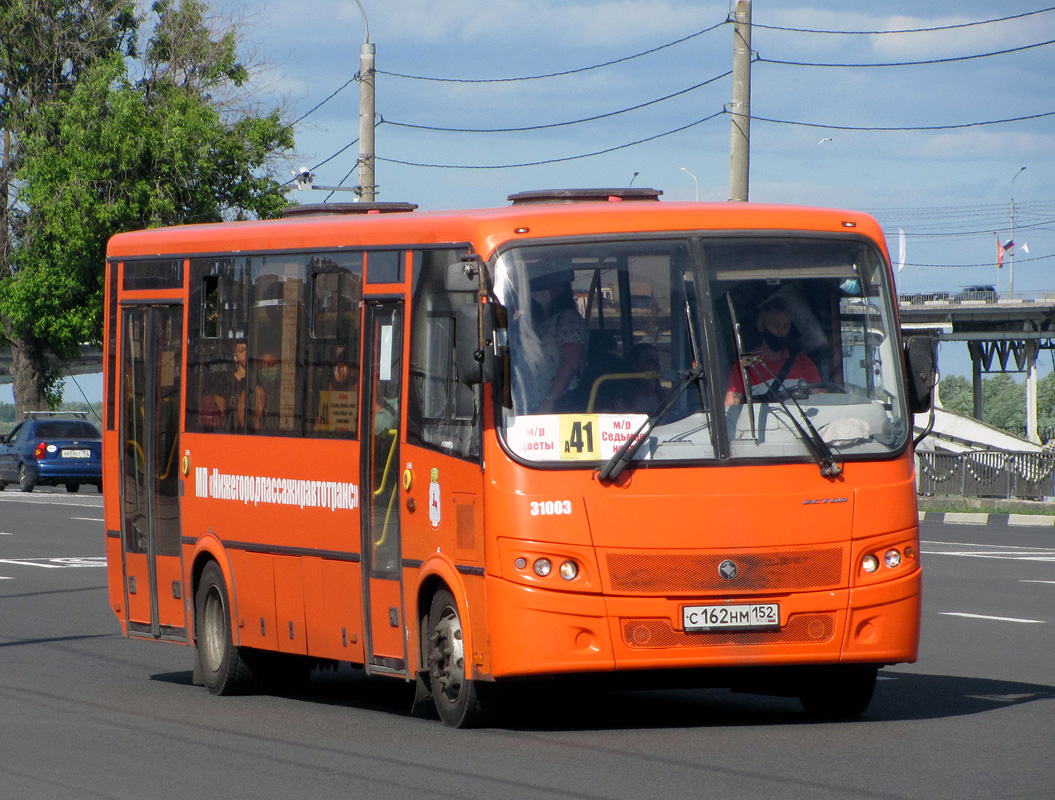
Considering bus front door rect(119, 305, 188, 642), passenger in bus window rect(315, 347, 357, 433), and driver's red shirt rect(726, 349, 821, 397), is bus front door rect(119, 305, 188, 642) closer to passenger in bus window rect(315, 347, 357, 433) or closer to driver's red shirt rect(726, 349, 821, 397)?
passenger in bus window rect(315, 347, 357, 433)

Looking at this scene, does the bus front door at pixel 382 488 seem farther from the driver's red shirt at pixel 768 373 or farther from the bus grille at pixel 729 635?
the driver's red shirt at pixel 768 373

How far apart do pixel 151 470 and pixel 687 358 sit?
15.0 ft

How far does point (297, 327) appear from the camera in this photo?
34.5 ft

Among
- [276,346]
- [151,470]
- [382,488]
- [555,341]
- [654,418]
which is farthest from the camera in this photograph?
[151,470]

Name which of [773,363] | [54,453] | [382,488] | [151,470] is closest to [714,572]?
[773,363]

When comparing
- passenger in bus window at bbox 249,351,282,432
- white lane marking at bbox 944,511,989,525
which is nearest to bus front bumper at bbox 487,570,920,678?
passenger in bus window at bbox 249,351,282,432

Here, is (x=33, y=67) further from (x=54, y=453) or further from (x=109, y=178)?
(x=54, y=453)

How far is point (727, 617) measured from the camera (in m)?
8.60

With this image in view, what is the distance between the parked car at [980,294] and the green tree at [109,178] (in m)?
56.9

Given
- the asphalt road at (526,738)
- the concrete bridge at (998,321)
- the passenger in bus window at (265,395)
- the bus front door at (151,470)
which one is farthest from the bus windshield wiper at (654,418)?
the concrete bridge at (998,321)

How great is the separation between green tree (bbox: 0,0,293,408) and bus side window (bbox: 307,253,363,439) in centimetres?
3512

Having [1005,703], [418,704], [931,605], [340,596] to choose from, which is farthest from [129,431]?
[931,605]

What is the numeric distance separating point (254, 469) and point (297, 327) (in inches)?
36.2

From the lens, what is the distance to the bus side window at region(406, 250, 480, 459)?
8.93m
